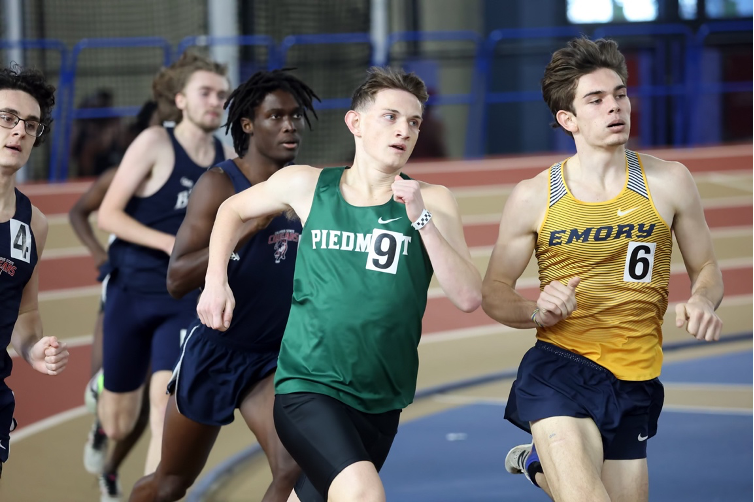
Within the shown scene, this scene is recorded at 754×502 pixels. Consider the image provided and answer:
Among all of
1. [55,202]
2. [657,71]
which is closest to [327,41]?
[55,202]

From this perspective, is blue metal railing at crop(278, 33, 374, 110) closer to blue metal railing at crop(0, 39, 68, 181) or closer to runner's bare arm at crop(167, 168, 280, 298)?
blue metal railing at crop(0, 39, 68, 181)

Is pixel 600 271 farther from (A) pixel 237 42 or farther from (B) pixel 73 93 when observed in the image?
(B) pixel 73 93

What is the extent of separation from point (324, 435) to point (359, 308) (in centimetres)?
41

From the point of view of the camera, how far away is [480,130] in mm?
13922

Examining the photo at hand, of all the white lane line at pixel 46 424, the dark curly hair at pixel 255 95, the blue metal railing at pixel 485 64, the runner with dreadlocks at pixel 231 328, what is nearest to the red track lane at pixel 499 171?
the blue metal railing at pixel 485 64

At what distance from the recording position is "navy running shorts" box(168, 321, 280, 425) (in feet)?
13.9

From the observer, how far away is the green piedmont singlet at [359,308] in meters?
3.59

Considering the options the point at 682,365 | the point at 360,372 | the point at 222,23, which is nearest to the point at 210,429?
the point at 360,372

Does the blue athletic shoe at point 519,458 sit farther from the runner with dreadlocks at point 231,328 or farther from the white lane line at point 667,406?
the white lane line at point 667,406

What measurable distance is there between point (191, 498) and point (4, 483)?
105 cm

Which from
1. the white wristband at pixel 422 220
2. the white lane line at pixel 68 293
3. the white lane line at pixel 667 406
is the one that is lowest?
the white lane line at pixel 667 406

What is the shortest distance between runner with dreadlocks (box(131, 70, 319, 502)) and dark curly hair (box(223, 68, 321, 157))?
0.13 meters

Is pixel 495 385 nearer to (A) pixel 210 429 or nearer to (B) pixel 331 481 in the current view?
(A) pixel 210 429

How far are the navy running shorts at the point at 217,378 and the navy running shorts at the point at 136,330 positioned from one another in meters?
1.03
